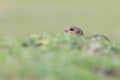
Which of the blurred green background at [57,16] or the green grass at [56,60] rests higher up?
the green grass at [56,60]

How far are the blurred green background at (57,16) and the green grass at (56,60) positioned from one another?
676 inches

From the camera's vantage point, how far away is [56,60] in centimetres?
961

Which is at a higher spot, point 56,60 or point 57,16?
point 56,60

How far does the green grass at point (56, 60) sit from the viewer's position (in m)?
9.20

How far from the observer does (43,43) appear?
35.1ft

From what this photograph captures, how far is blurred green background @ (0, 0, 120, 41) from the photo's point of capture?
3153 cm

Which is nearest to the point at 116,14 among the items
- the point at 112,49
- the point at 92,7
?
the point at 92,7

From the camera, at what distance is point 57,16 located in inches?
1406

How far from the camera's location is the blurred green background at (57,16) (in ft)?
103

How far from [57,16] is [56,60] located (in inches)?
1030

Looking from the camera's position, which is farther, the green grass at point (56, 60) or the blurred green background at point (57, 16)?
the blurred green background at point (57, 16)

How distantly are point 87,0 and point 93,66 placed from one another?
31.5 m

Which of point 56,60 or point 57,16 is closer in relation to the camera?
point 56,60

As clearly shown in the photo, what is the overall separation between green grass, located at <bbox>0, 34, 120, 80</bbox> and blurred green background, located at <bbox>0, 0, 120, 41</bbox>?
17.2m
